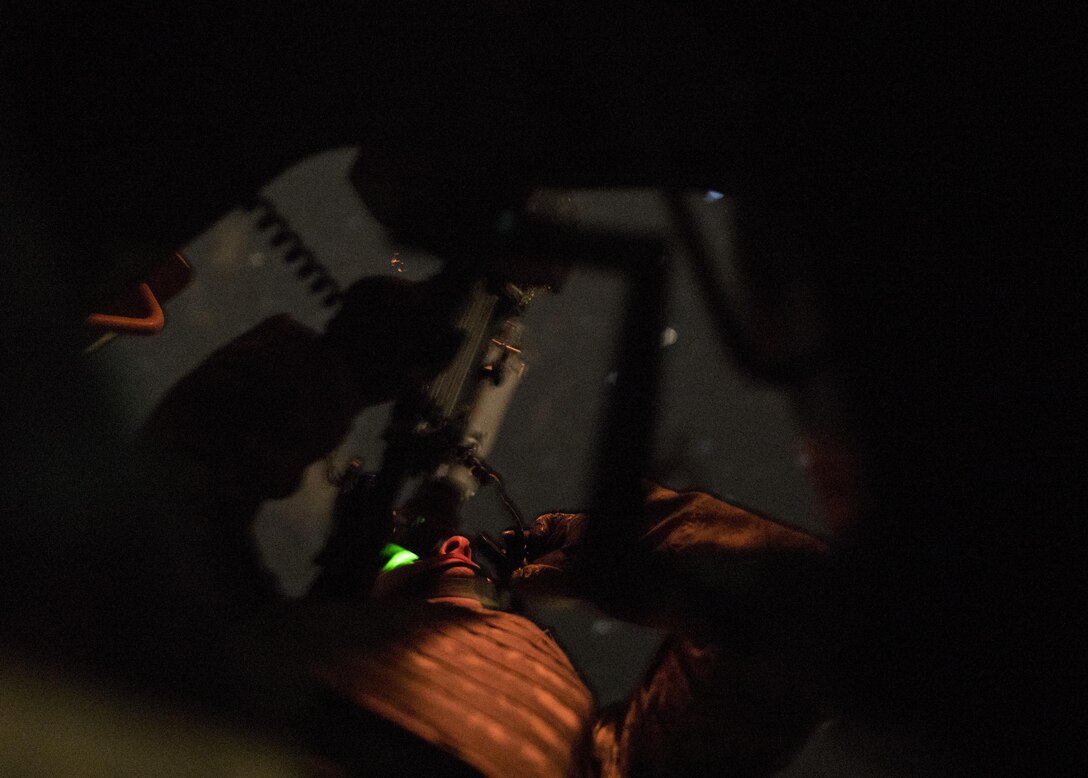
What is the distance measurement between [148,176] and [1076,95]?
1.42 metres

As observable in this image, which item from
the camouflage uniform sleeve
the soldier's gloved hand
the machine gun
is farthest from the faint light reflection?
the camouflage uniform sleeve

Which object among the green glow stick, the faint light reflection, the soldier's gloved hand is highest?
the soldier's gloved hand

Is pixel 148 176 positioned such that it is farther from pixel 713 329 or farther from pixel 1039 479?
pixel 1039 479

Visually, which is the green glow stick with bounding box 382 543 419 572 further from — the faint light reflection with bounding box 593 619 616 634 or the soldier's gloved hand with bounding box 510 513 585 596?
the faint light reflection with bounding box 593 619 616 634

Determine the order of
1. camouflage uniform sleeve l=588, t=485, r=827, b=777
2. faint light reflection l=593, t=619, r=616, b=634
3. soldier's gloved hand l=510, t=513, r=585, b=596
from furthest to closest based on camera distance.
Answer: faint light reflection l=593, t=619, r=616, b=634
soldier's gloved hand l=510, t=513, r=585, b=596
camouflage uniform sleeve l=588, t=485, r=827, b=777

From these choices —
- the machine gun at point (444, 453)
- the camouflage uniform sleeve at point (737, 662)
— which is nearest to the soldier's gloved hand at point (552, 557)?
the machine gun at point (444, 453)

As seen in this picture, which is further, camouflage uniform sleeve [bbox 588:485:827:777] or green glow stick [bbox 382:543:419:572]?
green glow stick [bbox 382:543:419:572]

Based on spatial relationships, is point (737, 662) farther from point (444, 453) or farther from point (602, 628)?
point (602, 628)

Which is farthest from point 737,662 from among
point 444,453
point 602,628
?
point 602,628

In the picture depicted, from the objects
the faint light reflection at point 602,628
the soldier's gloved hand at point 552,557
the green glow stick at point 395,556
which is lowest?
the faint light reflection at point 602,628

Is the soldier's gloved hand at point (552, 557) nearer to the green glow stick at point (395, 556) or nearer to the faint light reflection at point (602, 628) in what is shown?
the green glow stick at point (395, 556)

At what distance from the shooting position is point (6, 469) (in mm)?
624

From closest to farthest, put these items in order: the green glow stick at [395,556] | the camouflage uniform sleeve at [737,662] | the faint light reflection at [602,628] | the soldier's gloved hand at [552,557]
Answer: the camouflage uniform sleeve at [737,662] < the soldier's gloved hand at [552,557] < the green glow stick at [395,556] < the faint light reflection at [602,628]

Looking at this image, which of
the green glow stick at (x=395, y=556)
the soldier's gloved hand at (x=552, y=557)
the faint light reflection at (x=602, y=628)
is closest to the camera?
the soldier's gloved hand at (x=552, y=557)
